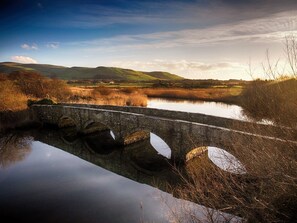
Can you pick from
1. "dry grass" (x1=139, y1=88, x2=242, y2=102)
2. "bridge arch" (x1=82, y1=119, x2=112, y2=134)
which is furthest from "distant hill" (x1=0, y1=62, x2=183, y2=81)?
"bridge arch" (x1=82, y1=119, x2=112, y2=134)

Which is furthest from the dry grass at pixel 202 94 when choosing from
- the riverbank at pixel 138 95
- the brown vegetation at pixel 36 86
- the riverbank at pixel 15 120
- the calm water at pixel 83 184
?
the riverbank at pixel 15 120

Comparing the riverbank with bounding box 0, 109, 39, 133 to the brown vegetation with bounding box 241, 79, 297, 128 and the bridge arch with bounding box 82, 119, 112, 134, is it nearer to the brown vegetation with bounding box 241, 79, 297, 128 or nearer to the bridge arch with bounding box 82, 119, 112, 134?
the bridge arch with bounding box 82, 119, 112, 134

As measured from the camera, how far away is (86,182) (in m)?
13.9

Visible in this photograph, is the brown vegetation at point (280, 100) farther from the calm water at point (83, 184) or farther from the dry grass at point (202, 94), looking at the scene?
the dry grass at point (202, 94)

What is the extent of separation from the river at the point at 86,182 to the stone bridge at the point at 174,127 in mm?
1373

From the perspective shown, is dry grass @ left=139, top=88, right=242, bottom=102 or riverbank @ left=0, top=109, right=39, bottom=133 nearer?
riverbank @ left=0, top=109, right=39, bottom=133

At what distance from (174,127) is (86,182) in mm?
6068

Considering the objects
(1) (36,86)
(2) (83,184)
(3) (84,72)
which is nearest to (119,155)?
(2) (83,184)

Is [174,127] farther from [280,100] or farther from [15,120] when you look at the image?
[15,120]

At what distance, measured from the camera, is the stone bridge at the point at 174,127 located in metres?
11.3

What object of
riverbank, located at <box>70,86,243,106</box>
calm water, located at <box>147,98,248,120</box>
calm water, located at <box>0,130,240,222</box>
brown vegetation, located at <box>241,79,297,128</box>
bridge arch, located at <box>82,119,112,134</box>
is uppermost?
brown vegetation, located at <box>241,79,297,128</box>

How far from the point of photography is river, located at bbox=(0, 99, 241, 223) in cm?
1063

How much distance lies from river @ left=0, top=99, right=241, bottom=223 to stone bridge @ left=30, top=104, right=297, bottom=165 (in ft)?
4.50

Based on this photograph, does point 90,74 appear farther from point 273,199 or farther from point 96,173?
point 273,199
